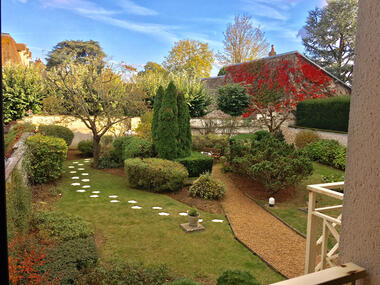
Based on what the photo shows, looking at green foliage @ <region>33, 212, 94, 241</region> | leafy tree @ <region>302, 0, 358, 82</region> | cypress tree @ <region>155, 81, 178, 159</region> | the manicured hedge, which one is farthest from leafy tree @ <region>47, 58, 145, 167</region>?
leafy tree @ <region>302, 0, 358, 82</region>

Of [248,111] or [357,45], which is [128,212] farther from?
[248,111]

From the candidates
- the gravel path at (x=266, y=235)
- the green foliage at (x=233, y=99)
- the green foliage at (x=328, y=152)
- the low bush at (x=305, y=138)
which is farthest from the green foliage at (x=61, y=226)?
the green foliage at (x=233, y=99)

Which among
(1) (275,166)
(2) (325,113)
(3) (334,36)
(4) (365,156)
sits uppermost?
(3) (334,36)

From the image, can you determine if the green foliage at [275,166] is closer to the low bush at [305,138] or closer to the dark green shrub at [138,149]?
the dark green shrub at [138,149]

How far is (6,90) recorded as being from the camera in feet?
41.2

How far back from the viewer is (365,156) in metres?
1.28

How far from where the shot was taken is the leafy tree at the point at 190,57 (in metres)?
28.1

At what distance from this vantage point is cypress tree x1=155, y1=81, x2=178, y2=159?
9648mm

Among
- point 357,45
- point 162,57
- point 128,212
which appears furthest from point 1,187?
point 162,57

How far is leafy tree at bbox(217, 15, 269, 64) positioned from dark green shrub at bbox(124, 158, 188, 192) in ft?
68.8

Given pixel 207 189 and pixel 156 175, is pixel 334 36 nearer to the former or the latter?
pixel 207 189

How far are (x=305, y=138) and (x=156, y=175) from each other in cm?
860

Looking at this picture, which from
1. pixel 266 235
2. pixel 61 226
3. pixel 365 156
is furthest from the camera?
pixel 266 235

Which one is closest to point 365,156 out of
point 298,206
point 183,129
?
point 298,206
